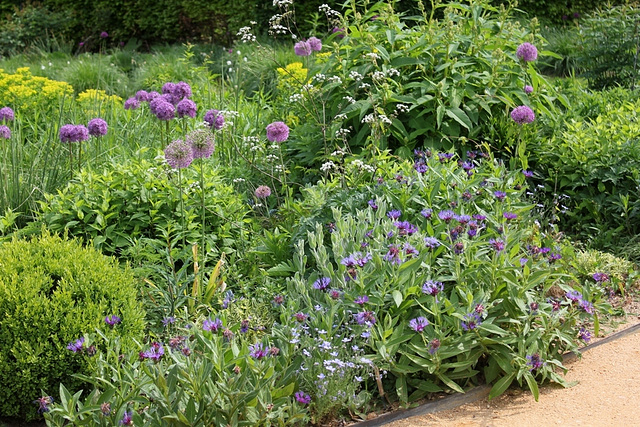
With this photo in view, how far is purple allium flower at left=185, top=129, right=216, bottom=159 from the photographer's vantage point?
3.47 metres

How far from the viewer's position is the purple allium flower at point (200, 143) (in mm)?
3467

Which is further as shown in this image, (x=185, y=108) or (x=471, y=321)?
(x=185, y=108)

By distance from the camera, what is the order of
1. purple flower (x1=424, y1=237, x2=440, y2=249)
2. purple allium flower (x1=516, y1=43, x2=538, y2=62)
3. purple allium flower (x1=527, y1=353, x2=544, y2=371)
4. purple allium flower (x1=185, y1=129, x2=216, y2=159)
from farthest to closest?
1. purple allium flower (x1=516, y1=43, x2=538, y2=62)
2. purple allium flower (x1=185, y1=129, x2=216, y2=159)
3. purple flower (x1=424, y1=237, x2=440, y2=249)
4. purple allium flower (x1=527, y1=353, x2=544, y2=371)

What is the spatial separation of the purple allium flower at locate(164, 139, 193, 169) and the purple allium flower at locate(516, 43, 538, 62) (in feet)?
8.79

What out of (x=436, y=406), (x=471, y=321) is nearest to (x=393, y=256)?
(x=471, y=321)

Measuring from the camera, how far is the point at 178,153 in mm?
3377

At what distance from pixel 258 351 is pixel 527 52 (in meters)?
3.19

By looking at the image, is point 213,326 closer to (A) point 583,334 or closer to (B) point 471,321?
(B) point 471,321

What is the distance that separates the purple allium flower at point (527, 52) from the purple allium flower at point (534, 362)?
2.52 m

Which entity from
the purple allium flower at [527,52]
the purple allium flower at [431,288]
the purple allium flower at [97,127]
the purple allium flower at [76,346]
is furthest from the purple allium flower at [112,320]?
the purple allium flower at [527,52]

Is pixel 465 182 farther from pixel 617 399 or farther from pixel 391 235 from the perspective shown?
pixel 617 399

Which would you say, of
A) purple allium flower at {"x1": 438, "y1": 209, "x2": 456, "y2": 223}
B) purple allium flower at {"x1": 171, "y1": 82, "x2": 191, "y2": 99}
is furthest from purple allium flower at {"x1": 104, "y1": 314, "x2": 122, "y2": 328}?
purple allium flower at {"x1": 171, "y1": 82, "x2": 191, "y2": 99}

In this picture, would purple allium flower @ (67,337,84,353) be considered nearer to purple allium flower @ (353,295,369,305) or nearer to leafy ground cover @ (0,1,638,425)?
leafy ground cover @ (0,1,638,425)

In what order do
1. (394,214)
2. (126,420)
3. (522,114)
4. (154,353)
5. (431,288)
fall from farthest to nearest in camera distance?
(522,114) → (394,214) → (431,288) → (154,353) → (126,420)
